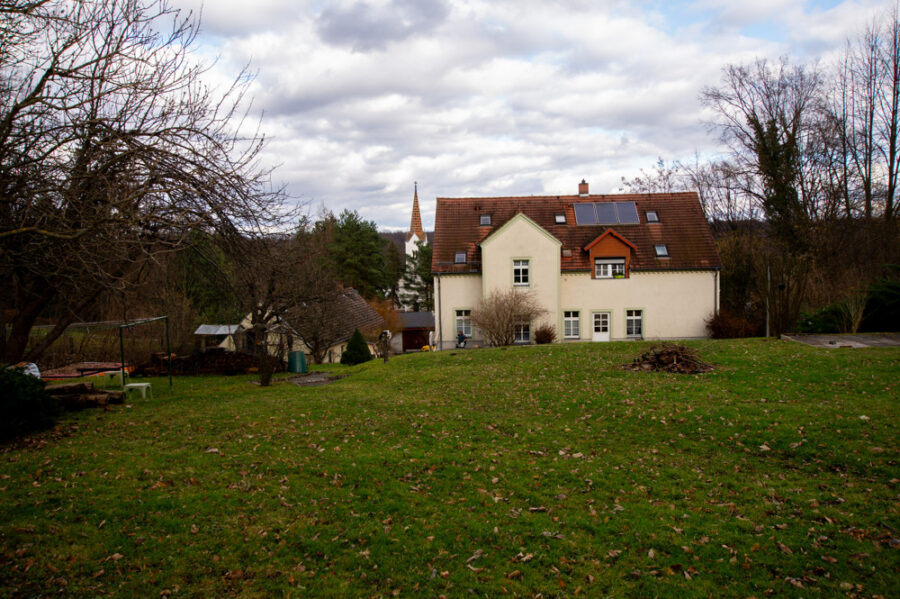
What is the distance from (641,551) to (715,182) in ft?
149

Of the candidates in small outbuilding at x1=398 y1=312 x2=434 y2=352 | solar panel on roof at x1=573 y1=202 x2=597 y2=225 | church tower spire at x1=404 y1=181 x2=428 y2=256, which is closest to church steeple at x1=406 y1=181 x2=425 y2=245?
church tower spire at x1=404 y1=181 x2=428 y2=256

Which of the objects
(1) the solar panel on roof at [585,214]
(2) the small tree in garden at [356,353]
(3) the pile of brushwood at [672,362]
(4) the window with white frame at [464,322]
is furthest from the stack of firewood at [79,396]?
(1) the solar panel on roof at [585,214]

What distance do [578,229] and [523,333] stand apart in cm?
702

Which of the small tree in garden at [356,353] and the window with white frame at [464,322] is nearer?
the small tree in garden at [356,353]

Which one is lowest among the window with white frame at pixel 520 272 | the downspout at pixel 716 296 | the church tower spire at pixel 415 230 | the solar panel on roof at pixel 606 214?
the downspout at pixel 716 296

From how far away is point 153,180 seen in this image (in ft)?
22.7

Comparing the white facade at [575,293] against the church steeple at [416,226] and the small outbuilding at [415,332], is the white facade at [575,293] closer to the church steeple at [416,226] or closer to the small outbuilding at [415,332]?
the small outbuilding at [415,332]

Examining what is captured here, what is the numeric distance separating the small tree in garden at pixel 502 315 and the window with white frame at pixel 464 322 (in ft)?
7.20

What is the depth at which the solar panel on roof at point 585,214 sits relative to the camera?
31.8 metres

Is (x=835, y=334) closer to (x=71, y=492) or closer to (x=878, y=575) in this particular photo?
(x=878, y=575)

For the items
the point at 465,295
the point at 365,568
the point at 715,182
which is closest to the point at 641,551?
the point at 365,568

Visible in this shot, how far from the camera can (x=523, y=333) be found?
97.6 feet

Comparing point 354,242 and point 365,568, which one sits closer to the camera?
point 365,568

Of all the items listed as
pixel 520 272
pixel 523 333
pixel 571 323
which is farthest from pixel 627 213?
pixel 523 333
